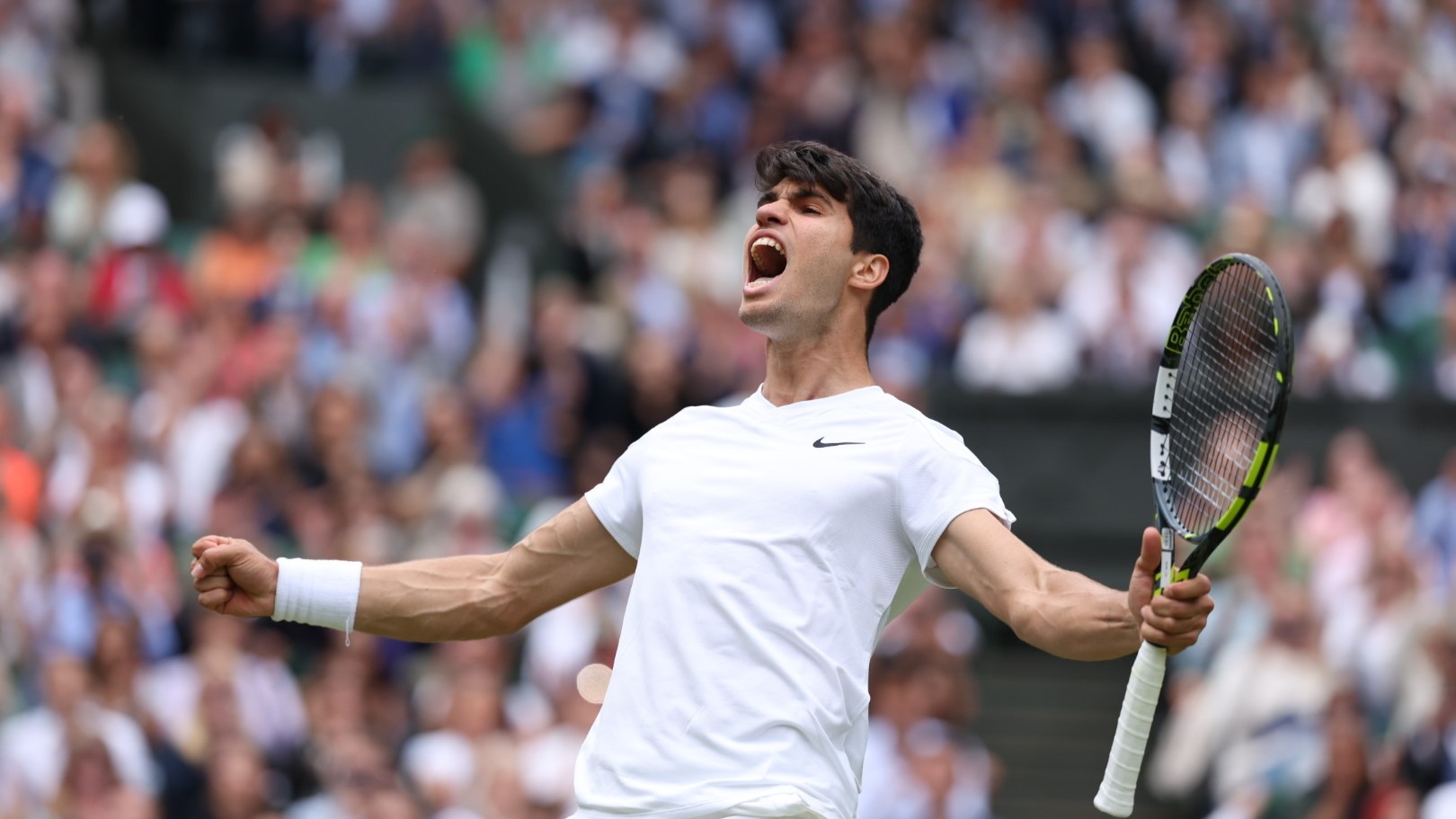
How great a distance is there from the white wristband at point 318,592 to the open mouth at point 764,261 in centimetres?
110

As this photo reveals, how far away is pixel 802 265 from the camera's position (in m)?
4.89

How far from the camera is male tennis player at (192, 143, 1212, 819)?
175 inches

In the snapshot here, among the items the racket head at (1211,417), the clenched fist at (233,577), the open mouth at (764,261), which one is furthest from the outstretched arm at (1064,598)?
the clenched fist at (233,577)

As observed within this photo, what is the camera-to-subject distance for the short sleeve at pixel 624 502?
496cm

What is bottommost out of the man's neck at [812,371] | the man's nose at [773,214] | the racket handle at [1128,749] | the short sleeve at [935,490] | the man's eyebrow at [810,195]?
the racket handle at [1128,749]

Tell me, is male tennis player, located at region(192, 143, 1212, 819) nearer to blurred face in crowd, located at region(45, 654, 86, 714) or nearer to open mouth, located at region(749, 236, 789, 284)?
open mouth, located at region(749, 236, 789, 284)

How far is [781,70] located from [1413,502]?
17.7 ft

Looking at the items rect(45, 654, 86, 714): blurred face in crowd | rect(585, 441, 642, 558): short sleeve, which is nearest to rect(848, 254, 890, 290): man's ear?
rect(585, 441, 642, 558): short sleeve

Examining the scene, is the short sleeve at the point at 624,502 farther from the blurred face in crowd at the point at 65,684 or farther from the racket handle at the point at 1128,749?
the blurred face in crowd at the point at 65,684

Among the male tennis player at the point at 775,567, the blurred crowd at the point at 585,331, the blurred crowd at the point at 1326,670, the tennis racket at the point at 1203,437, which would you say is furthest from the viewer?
the blurred crowd at the point at 585,331

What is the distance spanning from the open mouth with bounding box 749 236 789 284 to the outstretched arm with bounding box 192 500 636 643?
2.12ft

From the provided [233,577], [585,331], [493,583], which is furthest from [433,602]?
[585,331]

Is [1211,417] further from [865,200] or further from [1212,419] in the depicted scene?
[865,200]

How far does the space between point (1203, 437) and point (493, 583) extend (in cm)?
160
